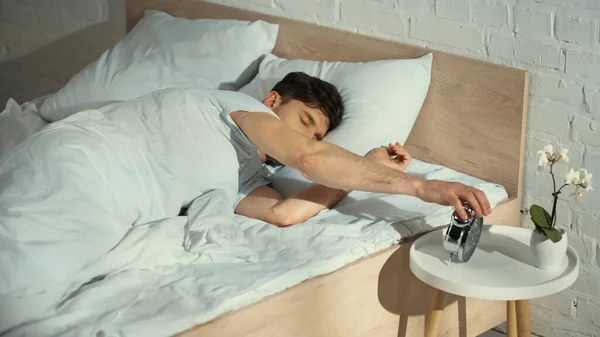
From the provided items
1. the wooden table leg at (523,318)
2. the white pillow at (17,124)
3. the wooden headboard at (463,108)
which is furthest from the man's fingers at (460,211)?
the white pillow at (17,124)

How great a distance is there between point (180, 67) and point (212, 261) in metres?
1.07

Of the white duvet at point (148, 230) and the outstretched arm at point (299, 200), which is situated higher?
the white duvet at point (148, 230)

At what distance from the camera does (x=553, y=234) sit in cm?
187

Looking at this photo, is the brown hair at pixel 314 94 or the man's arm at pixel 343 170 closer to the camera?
the man's arm at pixel 343 170

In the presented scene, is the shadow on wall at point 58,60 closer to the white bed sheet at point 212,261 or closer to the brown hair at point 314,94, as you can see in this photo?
the brown hair at point 314,94

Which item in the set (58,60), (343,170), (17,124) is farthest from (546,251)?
(58,60)

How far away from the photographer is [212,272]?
183 centimetres

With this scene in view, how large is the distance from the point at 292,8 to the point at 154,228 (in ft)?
3.86

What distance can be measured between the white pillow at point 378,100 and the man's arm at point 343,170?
30cm

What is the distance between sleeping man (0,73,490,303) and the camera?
173cm

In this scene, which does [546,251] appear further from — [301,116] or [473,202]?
[301,116]

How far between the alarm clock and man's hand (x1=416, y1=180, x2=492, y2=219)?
14mm

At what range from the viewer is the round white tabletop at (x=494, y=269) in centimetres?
179

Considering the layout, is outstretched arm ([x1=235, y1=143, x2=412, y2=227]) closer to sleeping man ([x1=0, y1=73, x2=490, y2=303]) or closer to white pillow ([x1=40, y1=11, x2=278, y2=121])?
sleeping man ([x1=0, y1=73, x2=490, y2=303])
